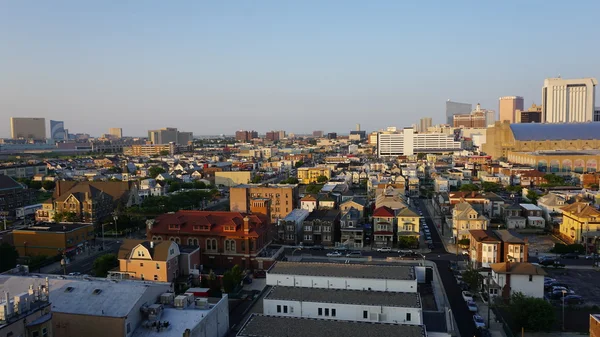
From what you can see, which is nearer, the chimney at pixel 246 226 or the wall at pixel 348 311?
the wall at pixel 348 311

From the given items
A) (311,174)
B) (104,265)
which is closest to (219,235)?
(104,265)

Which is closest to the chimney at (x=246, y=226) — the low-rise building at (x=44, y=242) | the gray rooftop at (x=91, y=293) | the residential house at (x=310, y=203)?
the gray rooftop at (x=91, y=293)

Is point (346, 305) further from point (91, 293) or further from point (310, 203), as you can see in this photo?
point (310, 203)

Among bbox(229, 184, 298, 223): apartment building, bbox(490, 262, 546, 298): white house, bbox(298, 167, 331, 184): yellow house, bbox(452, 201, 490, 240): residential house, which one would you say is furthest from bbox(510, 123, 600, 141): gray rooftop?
bbox(490, 262, 546, 298): white house

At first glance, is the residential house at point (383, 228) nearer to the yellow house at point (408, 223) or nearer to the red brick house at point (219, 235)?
the yellow house at point (408, 223)

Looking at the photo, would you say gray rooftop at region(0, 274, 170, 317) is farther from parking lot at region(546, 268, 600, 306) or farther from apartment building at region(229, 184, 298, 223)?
apartment building at region(229, 184, 298, 223)

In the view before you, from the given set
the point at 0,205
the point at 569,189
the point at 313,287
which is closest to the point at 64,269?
the point at 313,287
